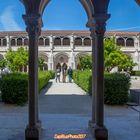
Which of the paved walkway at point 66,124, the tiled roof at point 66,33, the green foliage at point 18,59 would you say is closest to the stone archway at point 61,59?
the tiled roof at point 66,33

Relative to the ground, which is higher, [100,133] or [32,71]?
[32,71]

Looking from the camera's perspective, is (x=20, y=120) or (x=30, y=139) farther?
(x=20, y=120)

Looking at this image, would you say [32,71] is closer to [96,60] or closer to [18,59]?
[96,60]

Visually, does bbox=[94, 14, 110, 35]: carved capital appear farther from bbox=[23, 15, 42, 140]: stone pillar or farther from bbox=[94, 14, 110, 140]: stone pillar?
bbox=[23, 15, 42, 140]: stone pillar

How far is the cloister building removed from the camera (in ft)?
242

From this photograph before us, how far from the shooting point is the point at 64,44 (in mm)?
74688

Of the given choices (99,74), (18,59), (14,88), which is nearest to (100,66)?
(99,74)

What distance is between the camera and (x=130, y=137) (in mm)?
7336

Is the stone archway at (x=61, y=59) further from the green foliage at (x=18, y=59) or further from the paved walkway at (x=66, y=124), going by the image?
the paved walkway at (x=66, y=124)

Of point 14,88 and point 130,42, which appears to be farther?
point 130,42

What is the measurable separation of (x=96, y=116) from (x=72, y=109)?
492 centimetres

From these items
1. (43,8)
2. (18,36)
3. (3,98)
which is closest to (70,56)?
(18,36)

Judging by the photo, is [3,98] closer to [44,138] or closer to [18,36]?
[44,138]

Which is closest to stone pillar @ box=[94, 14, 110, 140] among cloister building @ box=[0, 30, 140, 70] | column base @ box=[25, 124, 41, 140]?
column base @ box=[25, 124, 41, 140]
